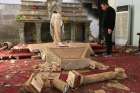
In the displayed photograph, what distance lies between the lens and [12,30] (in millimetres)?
11609

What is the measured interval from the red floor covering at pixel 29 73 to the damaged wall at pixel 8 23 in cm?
451

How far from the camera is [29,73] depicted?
18.9 feet

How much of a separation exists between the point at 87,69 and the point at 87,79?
1472mm

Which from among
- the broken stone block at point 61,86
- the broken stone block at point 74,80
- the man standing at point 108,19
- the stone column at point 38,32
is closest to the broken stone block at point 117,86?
the broken stone block at point 74,80

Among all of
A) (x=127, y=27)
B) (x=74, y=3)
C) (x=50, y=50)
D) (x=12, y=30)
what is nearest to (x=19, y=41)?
(x=12, y=30)

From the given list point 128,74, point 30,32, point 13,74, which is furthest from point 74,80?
point 30,32

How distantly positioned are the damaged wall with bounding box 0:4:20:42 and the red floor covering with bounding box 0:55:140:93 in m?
4.51

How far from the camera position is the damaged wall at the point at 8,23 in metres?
11.4

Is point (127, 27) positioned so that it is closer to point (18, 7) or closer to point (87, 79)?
point (18, 7)

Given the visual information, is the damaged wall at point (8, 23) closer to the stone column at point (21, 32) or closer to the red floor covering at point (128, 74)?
the stone column at point (21, 32)

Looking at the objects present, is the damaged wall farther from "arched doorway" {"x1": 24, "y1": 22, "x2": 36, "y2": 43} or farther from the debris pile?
the debris pile

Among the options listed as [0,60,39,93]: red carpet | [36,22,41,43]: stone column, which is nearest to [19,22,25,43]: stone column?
[36,22,41,43]: stone column

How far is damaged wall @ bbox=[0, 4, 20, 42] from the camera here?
1138 centimetres

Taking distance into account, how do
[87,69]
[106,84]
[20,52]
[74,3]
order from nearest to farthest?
[106,84] → [87,69] → [20,52] → [74,3]
